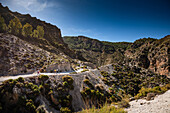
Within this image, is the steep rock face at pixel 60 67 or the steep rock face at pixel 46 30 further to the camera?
the steep rock face at pixel 46 30

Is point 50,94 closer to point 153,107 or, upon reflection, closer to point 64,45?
point 153,107

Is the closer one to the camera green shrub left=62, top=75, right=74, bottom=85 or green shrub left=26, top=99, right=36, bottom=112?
green shrub left=26, top=99, right=36, bottom=112

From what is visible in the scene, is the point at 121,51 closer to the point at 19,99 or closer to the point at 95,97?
the point at 95,97

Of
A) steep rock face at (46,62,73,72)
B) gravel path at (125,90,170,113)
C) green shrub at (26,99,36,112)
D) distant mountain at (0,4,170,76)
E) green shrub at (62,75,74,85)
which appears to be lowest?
green shrub at (26,99,36,112)

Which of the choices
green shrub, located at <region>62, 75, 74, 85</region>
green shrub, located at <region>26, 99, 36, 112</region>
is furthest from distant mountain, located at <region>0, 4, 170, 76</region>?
green shrub, located at <region>26, 99, 36, 112</region>

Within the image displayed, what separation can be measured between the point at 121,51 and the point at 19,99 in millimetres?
122882

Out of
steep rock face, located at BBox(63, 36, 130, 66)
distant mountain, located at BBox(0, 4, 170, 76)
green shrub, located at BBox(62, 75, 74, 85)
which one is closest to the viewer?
green shrub, located at BBox(62, 75, 74, 85)

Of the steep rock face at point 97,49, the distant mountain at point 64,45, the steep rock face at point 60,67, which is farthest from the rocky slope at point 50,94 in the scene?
the steep rock face at point 97,49

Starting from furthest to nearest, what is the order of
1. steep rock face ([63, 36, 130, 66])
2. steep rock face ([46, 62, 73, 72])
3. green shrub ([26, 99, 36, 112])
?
steep rock face ([63, 36, 130, 66]) → steep rock face ([46, 62, 73, 72]) → green shrub ([26, 99, 36, 112])

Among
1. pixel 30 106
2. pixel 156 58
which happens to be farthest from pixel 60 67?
pixel 156 58

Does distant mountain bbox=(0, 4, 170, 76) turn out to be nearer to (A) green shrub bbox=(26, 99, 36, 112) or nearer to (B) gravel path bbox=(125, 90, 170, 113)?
(A) green shrub bbox=(26, 99, 36, 112)

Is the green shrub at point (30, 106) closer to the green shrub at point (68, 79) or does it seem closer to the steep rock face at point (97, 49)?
the green shrub at point (68, 79)

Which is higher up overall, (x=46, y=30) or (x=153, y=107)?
(x=46, y=30)

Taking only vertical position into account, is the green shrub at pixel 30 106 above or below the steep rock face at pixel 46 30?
below
